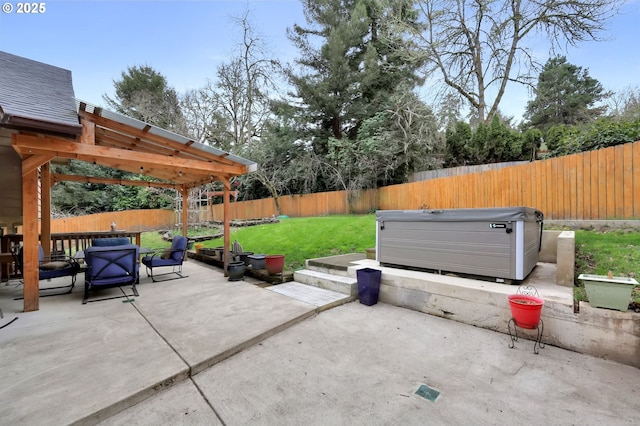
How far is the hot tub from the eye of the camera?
132 inches

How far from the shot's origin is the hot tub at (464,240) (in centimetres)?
336

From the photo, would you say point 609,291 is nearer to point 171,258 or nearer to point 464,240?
point 464,240

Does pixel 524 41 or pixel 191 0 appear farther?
pixel 524 41

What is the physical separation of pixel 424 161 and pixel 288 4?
12229mm

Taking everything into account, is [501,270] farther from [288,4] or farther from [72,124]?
[288,4]

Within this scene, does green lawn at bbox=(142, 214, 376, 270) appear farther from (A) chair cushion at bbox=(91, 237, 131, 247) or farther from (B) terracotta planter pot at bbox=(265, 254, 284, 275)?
(A) chair cushion at bbox=(91, 237, 131, 247)

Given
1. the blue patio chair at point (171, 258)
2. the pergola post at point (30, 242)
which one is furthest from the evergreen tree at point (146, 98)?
the pergola post at point (30, 242)

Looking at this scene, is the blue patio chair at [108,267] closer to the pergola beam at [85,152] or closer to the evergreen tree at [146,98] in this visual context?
the pergola beam at [85,152]

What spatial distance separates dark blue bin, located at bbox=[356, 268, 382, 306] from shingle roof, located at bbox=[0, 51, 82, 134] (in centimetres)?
435

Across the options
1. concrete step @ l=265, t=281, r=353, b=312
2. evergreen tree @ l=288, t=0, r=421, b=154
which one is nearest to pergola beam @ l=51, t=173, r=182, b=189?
concrete step @ l=265, t=281, r=353, b=312

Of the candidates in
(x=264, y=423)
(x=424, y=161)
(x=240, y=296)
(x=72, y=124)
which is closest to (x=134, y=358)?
(x=264, y=423)

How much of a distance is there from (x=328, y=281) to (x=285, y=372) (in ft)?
7.70

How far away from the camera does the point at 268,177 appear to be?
55.4ft

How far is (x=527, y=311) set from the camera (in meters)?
2.63
